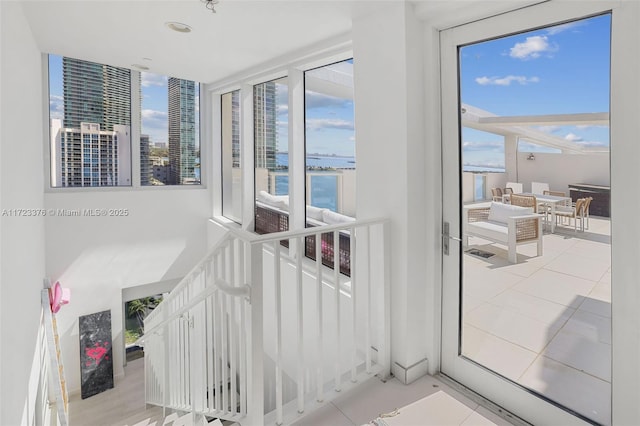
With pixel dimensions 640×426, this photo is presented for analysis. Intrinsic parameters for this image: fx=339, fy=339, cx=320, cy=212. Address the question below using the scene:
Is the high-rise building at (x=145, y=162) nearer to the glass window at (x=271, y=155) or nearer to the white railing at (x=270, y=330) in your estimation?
the glass window at (x=271, y=155)

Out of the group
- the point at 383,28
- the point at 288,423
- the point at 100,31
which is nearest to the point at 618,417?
the point at 288,423

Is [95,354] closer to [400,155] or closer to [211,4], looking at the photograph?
[211,4]

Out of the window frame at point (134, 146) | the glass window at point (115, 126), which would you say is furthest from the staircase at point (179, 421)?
the glass window at point (115, 126)

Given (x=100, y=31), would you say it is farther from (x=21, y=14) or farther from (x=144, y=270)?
(x=144, y=270)

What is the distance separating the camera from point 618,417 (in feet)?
4.89

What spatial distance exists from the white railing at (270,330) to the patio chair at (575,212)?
0.93 m

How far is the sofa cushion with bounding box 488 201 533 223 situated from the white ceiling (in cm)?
103

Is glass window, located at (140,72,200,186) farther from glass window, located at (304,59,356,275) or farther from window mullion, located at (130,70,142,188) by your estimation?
glass window, located at (304,59,356,275)

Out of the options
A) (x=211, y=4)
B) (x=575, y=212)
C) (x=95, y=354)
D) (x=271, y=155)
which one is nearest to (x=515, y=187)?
(x=575, y=212)

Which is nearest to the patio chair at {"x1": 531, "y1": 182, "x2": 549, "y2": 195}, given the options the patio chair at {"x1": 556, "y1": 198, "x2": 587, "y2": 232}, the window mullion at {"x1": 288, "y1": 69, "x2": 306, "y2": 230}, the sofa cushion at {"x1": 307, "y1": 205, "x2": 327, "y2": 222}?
the patio chair at {"x1": 556, "y1": 198, "x2": 587, "y2": 232}

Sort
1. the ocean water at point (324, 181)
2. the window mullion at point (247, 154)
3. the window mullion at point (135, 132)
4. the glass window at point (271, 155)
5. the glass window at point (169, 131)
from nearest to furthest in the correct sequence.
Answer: the ocean water at point (324, 181) → the glass window at point (271, 155) → the window mullion at point (247, 154) → the window mullion at point (135, 132) → the glass window at point (169, 131)

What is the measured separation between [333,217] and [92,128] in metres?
3.53

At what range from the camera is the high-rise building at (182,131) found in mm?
4883

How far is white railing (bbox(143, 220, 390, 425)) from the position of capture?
164 cm
